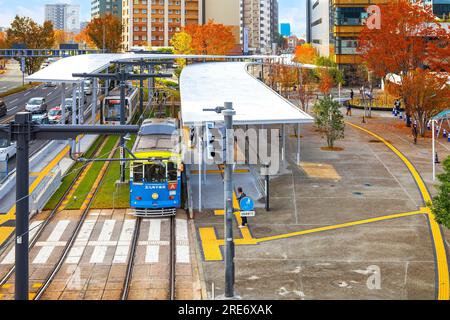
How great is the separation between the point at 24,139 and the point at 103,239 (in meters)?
10.1

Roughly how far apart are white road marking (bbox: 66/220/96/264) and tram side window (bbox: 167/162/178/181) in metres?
4.04

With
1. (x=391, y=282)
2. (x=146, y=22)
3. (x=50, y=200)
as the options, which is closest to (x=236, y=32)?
(x=146, y=22)

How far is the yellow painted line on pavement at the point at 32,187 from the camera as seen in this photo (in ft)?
78.2

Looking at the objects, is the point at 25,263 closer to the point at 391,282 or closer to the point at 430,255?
the point at 391,282

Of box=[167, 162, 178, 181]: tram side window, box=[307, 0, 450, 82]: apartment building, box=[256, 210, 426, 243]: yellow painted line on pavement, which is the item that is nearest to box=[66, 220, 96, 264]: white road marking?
box=[167, 162, 178, 181]: tram side window

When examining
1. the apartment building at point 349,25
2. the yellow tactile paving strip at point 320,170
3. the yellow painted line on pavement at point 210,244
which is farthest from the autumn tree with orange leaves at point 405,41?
the apartment building at point 349,25

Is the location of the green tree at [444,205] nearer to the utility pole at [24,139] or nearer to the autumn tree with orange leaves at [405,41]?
the utility pole at [24,139]

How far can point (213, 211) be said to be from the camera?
27.1m

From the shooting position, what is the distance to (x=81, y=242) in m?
22.7

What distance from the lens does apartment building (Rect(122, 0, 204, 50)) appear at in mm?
148500

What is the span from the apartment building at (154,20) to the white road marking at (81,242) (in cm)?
12818

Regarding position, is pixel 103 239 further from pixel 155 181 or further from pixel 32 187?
pixel 32 187

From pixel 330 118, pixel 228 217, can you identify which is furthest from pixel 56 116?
pixel 228 217
